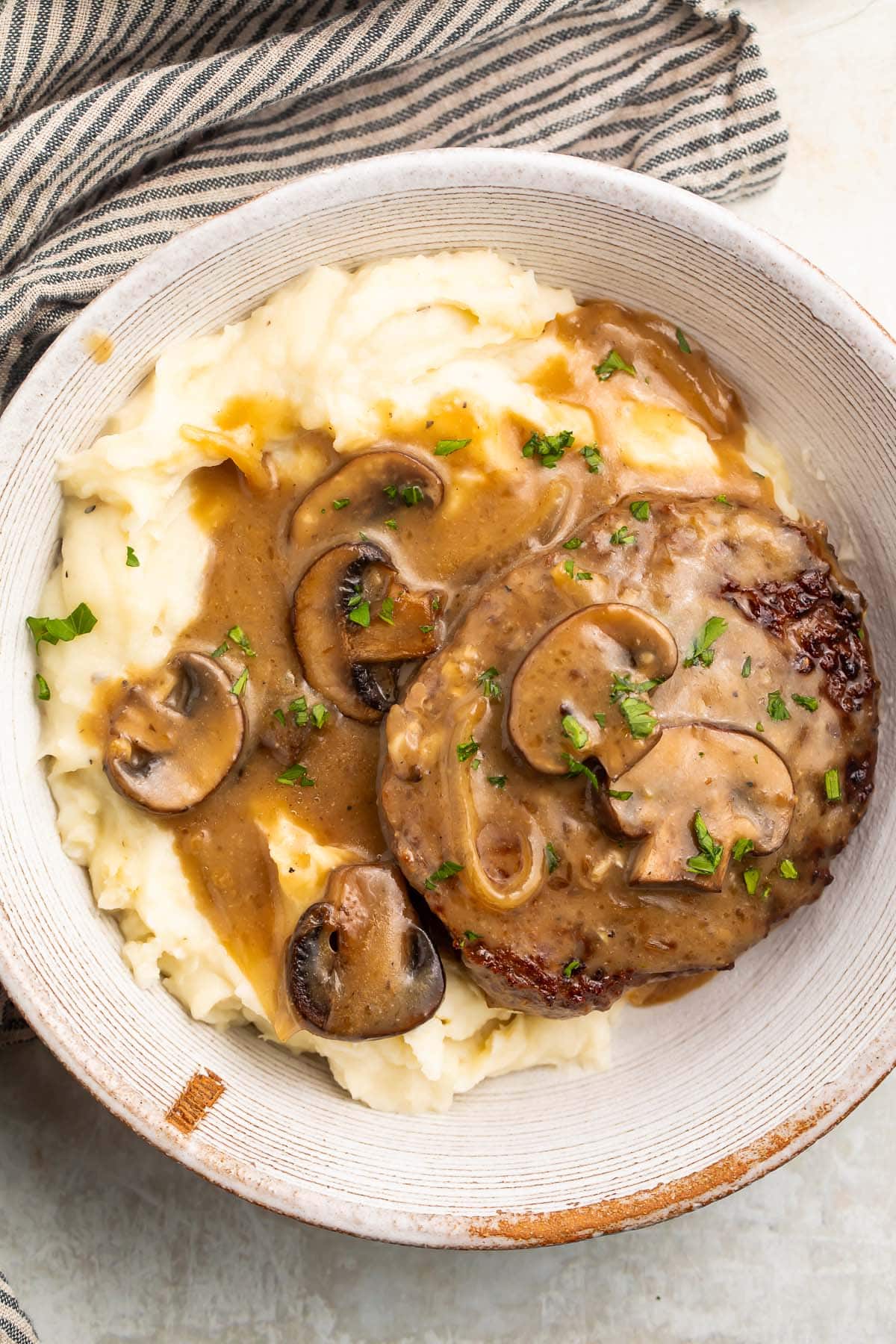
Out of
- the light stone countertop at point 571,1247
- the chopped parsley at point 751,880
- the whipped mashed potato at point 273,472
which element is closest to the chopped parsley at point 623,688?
the chopped parsley at point 751,880

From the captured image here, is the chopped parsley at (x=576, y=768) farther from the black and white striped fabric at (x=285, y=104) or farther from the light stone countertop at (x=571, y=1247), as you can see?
the black and white striped fabric at (x=285, y=104)

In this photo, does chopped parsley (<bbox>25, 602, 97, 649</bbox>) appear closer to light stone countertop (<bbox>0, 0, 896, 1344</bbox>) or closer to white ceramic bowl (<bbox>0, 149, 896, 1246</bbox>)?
white ceramic bowl (<bbox>0, 149, 896, 1246</bbox>)

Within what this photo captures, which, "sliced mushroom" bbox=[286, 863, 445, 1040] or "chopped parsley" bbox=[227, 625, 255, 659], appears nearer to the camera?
"sliced mushroom" bbox=[286, 863, 445, 1040]

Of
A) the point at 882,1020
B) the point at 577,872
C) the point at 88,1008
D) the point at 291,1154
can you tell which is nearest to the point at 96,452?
the point at 88,1008

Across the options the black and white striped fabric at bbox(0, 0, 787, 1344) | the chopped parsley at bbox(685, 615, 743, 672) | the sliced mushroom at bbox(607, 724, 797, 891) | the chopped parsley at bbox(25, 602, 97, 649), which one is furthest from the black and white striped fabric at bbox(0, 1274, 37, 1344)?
the chopped parsley at bbox(685, 615, 743, 672)

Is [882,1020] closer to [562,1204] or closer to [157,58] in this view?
[562,1204]

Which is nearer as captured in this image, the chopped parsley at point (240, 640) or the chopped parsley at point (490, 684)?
the chopped parsley at point (490, 684)
